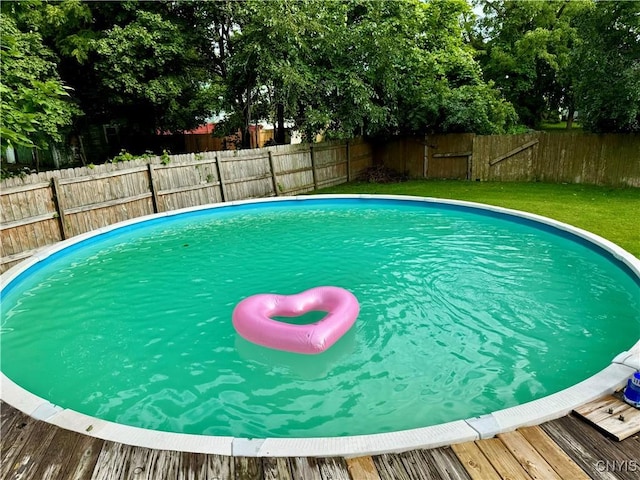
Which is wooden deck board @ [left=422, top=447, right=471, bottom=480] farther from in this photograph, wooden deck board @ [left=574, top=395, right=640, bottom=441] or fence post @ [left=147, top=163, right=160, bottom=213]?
fence post @ [left=147, top=163, right=160, bottom=213]

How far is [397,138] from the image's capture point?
14.9 metres

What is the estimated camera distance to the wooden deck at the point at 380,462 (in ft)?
7.61

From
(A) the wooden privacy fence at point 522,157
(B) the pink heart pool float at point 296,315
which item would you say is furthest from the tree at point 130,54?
(B) the pink heart pool float at point 296,315

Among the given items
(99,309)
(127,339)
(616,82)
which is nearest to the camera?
(127,339)

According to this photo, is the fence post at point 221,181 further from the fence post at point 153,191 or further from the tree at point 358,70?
the tree at point 358,70

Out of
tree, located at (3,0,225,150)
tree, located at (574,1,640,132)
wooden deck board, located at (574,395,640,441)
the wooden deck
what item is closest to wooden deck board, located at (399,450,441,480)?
the wooden deck

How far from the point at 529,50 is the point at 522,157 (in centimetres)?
1032

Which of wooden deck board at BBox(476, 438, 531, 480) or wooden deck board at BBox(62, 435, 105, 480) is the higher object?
wooden deck board at BBox(62, 435, 105, 480)

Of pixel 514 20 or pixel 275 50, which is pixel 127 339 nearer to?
pixel 275 50

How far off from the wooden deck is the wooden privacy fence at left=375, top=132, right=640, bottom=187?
11.0 meters

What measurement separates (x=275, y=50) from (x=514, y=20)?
52.3ft

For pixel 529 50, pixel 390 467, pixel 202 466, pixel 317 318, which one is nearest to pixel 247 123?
pixel 317 318

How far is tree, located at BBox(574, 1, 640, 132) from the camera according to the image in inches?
365

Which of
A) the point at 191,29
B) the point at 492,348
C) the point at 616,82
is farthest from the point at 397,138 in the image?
the point at 492,348
